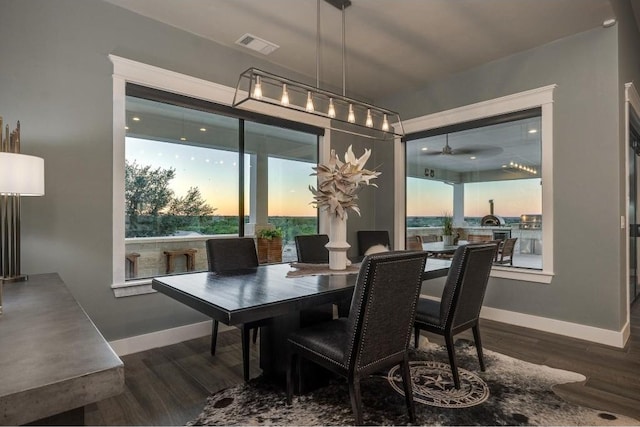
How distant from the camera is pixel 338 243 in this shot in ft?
8.95

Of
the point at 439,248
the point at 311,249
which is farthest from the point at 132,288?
the point at 439,248

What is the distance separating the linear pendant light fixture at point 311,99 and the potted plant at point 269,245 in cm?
156

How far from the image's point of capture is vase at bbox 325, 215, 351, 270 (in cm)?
269

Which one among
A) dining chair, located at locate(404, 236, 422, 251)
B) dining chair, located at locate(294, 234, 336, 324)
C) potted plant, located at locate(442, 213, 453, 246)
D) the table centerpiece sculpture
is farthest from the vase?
potted plant, located at locate(442, 213, 453, 246)

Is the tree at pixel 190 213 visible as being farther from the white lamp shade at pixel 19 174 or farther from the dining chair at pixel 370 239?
the dining chair at pixel 370 239

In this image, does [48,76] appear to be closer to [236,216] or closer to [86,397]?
[236,216]

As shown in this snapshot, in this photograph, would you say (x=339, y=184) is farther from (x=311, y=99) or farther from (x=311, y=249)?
(x=311, y=249)

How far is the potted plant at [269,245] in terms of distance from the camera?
14.1ft

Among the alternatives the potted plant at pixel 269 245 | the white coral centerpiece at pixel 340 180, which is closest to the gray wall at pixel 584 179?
the white coral centerpiece at pixel 340 180

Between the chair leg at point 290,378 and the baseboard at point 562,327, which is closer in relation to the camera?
the chair leg at point 290,378

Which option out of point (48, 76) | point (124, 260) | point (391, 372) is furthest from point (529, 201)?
point (48, 76)

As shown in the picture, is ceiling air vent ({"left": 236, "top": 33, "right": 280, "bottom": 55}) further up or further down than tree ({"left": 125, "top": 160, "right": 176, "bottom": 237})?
further up

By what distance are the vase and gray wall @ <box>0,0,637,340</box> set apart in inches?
66.1

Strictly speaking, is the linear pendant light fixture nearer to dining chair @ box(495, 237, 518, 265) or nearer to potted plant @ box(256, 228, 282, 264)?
potted plant @ box(256, 228, 282, 264)
